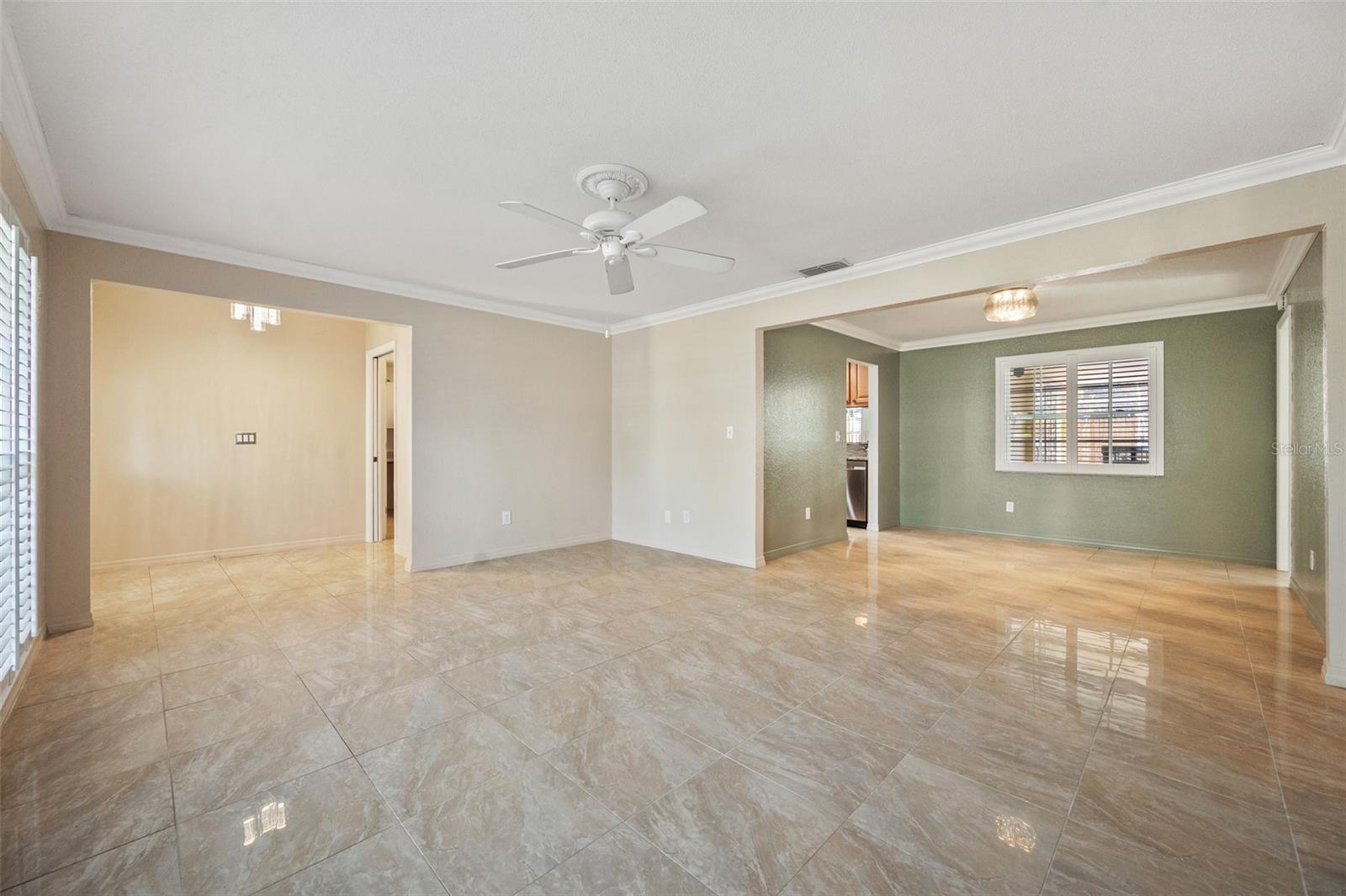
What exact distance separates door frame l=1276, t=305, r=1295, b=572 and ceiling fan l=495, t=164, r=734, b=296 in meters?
5.03

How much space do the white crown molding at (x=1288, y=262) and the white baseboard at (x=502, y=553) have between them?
5672 mm

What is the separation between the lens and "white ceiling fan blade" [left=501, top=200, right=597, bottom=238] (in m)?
2.27

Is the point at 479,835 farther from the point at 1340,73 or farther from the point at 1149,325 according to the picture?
the point at 1149,325

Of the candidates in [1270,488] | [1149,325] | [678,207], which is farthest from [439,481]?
[1270,488]

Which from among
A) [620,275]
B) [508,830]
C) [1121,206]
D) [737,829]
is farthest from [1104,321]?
[508,830]

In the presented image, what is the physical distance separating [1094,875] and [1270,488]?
18.5 ft

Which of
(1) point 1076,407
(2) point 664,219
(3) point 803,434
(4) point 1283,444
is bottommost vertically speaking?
(4) point 1283,444

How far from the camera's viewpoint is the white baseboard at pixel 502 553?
191 inches

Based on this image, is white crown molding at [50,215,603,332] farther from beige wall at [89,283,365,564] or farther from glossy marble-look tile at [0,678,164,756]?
glossy marble-look tile at [0,678,164,756]

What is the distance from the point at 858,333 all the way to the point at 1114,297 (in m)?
2.35

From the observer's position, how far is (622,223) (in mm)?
2689

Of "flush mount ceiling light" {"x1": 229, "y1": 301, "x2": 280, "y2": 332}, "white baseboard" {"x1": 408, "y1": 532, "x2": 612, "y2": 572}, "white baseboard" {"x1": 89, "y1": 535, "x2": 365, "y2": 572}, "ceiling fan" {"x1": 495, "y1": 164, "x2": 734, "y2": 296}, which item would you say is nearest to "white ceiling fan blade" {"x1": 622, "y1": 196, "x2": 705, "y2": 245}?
"ceiling fan" {"x1": 495, "y1": 164, "x2": 734, "y2": 296}

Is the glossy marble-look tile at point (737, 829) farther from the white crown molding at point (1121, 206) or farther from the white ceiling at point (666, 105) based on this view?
the white crown molding at point (1121, 206)

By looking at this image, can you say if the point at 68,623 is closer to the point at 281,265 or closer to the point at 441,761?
the point at 281,265
